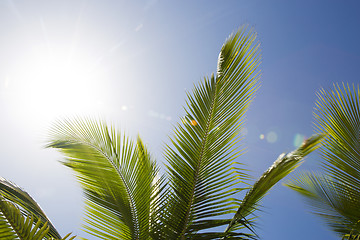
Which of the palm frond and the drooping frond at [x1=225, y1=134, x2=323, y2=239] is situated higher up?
the drooping frond at [x1=225, y1=134, x2=323, y2=239]

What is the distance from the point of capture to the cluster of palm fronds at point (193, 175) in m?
2.98

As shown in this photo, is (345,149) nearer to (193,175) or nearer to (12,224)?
(193,175)

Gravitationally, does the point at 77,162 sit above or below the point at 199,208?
above

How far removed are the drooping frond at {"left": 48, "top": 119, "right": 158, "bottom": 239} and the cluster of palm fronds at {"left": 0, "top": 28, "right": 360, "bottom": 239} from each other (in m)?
0.01

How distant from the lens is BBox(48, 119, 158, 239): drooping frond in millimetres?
3225

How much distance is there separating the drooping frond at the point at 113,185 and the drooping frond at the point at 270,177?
1.01 meters

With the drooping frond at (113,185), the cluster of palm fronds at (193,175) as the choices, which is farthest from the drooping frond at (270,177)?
the drooping frond at (113,185)

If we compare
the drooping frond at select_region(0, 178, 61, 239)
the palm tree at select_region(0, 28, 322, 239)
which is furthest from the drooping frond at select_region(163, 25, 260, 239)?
the drooping frond at select_region(0, 178, 61, 239)

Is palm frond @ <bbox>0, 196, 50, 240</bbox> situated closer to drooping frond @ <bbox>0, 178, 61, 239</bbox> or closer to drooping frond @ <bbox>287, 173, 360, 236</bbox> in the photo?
drooping frond @ <bbox>0, 178, 61, 239</bbox>

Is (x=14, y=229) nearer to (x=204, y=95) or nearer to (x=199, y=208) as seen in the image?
(x=199, y=208)

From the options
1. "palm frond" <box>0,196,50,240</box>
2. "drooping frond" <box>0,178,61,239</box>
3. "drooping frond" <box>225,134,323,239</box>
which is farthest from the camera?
Answer: "drooping frond" <box>0,178,61,239</box>

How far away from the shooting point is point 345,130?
10.7 feet

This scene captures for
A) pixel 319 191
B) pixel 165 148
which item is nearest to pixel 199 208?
pixel 165 148

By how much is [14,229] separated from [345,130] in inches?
132
